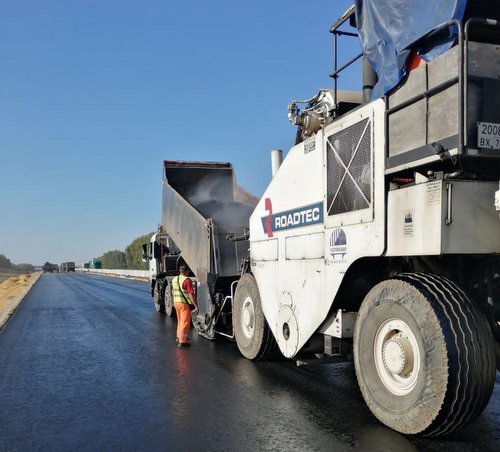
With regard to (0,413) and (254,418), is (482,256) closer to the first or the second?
(254,418)

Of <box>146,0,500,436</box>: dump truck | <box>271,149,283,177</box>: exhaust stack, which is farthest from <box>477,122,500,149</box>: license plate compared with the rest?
<box>271,149,283,177</box>: exhaust stack

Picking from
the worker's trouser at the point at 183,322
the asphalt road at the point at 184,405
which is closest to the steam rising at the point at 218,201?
the worker's trouser at the point at 183,322

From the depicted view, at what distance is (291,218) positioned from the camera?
6.09m

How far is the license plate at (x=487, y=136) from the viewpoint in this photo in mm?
3510

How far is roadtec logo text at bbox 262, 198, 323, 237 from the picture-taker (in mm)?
5465

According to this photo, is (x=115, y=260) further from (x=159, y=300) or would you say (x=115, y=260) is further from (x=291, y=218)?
(x=291, y=218)

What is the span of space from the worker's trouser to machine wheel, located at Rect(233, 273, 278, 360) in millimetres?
1560

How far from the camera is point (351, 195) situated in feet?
15.6

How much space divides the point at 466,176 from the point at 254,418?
289 centimetres

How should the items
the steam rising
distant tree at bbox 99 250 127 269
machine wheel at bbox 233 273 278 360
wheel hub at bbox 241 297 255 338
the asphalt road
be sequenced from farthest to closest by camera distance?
distant tree at bbox 99 250 127 269, the steam rising, wheel hub at bbox 241 297 255 338, machine wheel at bbox 233 273 278 360, the asphalt road

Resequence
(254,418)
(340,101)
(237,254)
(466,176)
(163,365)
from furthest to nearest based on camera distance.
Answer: (237,254)
(163,365)
(340,101)
(254,418)
(466,176)

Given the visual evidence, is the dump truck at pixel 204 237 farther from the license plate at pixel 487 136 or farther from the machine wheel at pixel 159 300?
the license plate at pixel 487 136

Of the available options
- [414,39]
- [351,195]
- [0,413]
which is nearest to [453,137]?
[414,39]

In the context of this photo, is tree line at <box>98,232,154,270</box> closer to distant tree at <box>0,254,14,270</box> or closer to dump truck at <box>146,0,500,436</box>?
distant tree at <box>0,254,14,270</box>
